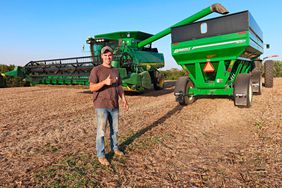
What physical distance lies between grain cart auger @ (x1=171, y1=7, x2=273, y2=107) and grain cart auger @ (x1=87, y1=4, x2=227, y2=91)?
2157mm

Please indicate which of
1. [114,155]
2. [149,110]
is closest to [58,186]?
[114,155]

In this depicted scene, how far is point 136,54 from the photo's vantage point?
377 inches

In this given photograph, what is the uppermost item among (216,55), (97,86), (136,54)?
(136,54)

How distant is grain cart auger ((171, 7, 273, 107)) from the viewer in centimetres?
560

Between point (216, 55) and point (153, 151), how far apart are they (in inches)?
160

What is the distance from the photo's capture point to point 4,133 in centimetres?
420

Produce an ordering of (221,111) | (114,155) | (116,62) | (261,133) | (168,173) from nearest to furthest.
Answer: (168,173) → (114,155) → (261,133) → (221,111) → (116,62)

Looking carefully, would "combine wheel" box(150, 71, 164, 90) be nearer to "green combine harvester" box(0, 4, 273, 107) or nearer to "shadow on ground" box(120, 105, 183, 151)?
"green combine harvester" box(0, 4, 273, 107)

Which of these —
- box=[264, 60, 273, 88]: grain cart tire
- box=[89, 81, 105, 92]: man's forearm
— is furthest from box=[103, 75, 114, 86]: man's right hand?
box=[264, 60, 273, 88]: grain cart tire

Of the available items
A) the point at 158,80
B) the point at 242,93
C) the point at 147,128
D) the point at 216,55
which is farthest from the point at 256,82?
the point at 147,128

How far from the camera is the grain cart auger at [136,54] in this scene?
845 cm

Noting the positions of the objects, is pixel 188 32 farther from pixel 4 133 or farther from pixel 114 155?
pixel 4 133

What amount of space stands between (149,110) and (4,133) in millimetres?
3682

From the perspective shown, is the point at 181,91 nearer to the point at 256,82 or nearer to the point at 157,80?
the point at 256,82
